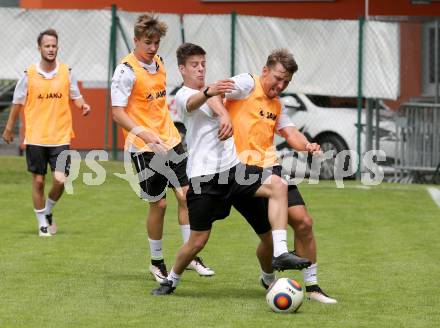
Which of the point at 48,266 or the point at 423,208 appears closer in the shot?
the point at 48,266

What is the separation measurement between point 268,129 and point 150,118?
1613mm

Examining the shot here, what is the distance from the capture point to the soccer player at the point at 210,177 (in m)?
9.02

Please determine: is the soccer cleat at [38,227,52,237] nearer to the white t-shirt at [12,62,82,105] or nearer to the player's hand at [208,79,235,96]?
the white t-shirt at [12,62,82,105]

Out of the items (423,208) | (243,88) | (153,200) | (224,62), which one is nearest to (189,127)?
(243,88)

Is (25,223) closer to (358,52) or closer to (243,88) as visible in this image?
(243,88)

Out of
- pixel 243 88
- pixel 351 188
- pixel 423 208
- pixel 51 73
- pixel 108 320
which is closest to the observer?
pixel 108 320

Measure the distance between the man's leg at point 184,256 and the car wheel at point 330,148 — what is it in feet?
37.4

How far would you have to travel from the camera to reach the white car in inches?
828

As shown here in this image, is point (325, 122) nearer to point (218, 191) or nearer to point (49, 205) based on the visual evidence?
point (49, 205)

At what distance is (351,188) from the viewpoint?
18719 millimetres

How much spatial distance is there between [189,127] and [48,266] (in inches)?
96.2

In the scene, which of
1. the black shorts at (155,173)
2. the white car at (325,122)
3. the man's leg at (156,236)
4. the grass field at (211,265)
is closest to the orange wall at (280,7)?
the white car at (325,122)

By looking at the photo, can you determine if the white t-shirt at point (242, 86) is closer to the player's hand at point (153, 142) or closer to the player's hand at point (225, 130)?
the player's hand at point (225, 130)

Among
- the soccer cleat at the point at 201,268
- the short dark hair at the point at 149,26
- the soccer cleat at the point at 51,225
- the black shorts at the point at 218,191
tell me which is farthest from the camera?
the soccer cleat at the point at 51,225
